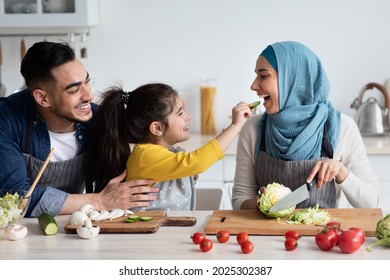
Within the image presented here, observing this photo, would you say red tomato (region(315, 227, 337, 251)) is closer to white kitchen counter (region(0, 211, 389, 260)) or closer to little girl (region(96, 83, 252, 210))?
white kitchen counter (region(0, 211, 389, 260))

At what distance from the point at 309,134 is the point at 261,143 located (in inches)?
9.2

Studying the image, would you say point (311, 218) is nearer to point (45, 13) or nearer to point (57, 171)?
point (57, 171)

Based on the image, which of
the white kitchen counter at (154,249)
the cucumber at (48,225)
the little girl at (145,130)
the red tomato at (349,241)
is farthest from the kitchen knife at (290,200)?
the cucumber at (48,225)

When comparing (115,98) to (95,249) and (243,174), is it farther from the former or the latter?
(95,249)

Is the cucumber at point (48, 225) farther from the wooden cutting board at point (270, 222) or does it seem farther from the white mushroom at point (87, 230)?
the wooden cutting board at point (270, 222)

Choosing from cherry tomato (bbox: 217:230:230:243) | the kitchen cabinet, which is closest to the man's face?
cherry tomato (bbox: 217:230:230:243)

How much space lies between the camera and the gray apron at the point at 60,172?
9.82ft

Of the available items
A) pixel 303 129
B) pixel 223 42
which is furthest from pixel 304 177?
pixel 223 42

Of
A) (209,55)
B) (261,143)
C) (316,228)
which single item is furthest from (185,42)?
(316,228)

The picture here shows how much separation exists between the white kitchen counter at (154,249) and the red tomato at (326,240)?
0.02m

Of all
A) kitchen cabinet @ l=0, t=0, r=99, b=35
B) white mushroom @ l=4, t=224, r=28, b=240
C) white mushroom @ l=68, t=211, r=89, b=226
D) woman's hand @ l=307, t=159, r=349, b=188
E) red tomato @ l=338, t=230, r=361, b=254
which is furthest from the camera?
kitchen cabinet @ l=0, t=0, r=99, b=35

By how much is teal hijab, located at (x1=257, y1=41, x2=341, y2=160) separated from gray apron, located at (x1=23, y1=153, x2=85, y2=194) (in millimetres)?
780

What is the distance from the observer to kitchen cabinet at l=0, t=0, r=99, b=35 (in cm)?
457
